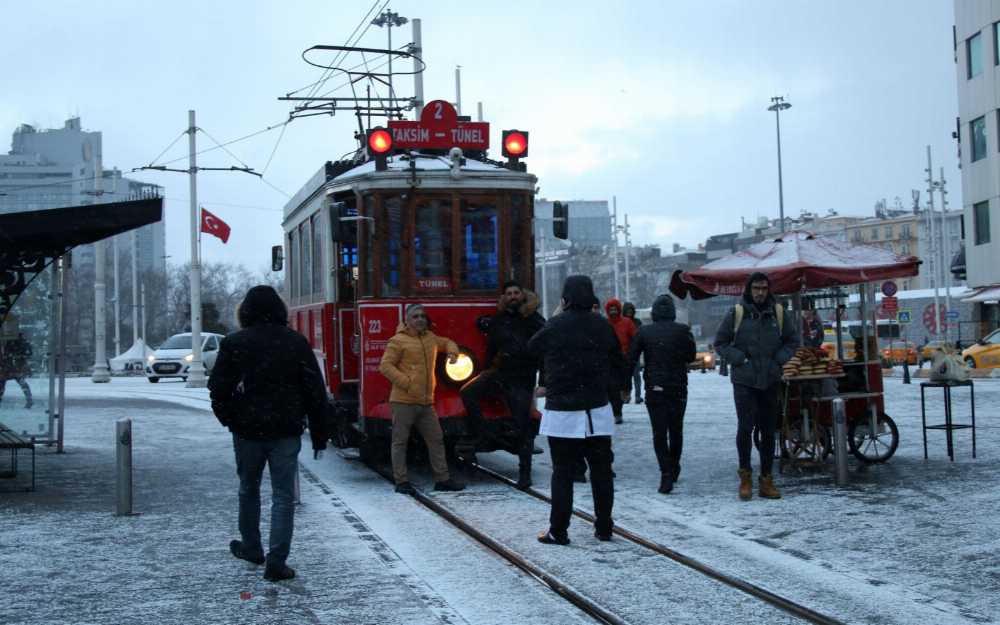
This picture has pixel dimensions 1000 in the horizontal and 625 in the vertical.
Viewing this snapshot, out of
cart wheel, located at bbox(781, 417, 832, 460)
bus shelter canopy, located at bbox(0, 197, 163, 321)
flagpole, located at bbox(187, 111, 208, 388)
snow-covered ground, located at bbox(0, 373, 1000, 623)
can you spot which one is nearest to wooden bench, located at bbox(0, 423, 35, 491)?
snow-covered ground, located at bbox(0, 373, 1000, 623)

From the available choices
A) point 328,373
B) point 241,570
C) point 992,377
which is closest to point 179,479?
point 328,373

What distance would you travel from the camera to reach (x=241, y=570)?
22.3ft

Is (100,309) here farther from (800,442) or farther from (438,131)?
(800,442)

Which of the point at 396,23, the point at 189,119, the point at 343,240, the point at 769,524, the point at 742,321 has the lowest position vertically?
the point at 769,524

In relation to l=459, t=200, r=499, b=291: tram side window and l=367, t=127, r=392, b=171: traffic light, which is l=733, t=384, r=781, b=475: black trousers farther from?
l=367, t=127, r=392, b=171: traffic light

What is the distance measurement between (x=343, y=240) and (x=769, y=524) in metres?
4.90

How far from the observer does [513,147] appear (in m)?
11.1

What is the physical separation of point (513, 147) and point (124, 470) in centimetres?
511

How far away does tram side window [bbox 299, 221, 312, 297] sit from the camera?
12891mm

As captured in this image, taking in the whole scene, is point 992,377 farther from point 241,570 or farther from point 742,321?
point 241,570

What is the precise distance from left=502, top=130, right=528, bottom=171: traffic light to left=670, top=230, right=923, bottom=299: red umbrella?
2.17 metres

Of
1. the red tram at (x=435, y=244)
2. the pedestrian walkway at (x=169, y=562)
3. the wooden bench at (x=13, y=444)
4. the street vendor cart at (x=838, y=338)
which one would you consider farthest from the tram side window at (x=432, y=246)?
the wooden bench at (x=13, y=444)

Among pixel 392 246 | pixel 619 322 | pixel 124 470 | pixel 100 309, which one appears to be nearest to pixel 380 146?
pixel 392 246

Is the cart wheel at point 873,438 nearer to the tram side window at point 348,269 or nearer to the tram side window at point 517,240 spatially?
the tram side window at point 517,240
